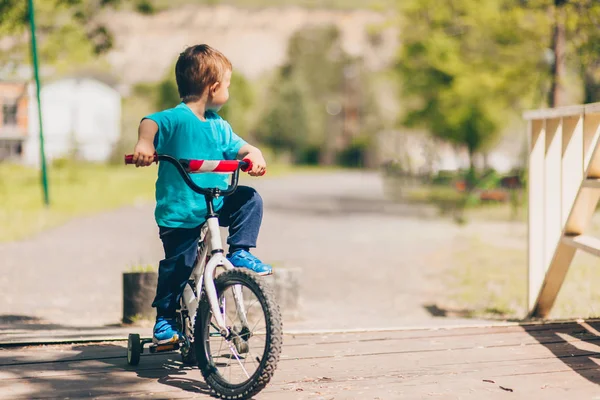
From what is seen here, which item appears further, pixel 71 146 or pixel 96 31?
pixel 71 146

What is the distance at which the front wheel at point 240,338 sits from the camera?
11.6 ft

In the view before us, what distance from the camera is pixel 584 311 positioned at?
7637mm

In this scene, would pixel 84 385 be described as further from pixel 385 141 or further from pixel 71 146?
pixel 385 141

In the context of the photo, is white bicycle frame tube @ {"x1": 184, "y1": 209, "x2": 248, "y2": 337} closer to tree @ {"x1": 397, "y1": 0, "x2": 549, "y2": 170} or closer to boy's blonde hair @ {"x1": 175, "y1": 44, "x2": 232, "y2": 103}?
boy's blonde hair @ {"x1": 175, "y1": 44, "x2": 232, "y2": 103}

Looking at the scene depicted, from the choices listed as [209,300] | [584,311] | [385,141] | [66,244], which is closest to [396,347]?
[209,300]

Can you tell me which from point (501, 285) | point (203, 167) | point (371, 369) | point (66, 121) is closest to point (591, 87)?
point (501, 285)

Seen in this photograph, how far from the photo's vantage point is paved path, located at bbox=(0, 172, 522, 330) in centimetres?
794

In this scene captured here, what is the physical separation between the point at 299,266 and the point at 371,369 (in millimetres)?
7837

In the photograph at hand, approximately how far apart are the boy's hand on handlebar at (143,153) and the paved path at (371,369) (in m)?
0.99

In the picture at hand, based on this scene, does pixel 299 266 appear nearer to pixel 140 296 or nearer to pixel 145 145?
pixel 140 296

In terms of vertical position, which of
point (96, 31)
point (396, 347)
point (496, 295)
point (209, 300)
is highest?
point (96, 31)

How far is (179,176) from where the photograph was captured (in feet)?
13.2

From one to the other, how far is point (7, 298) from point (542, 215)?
5.08 m

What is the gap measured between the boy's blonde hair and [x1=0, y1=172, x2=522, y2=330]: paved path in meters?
2.20
